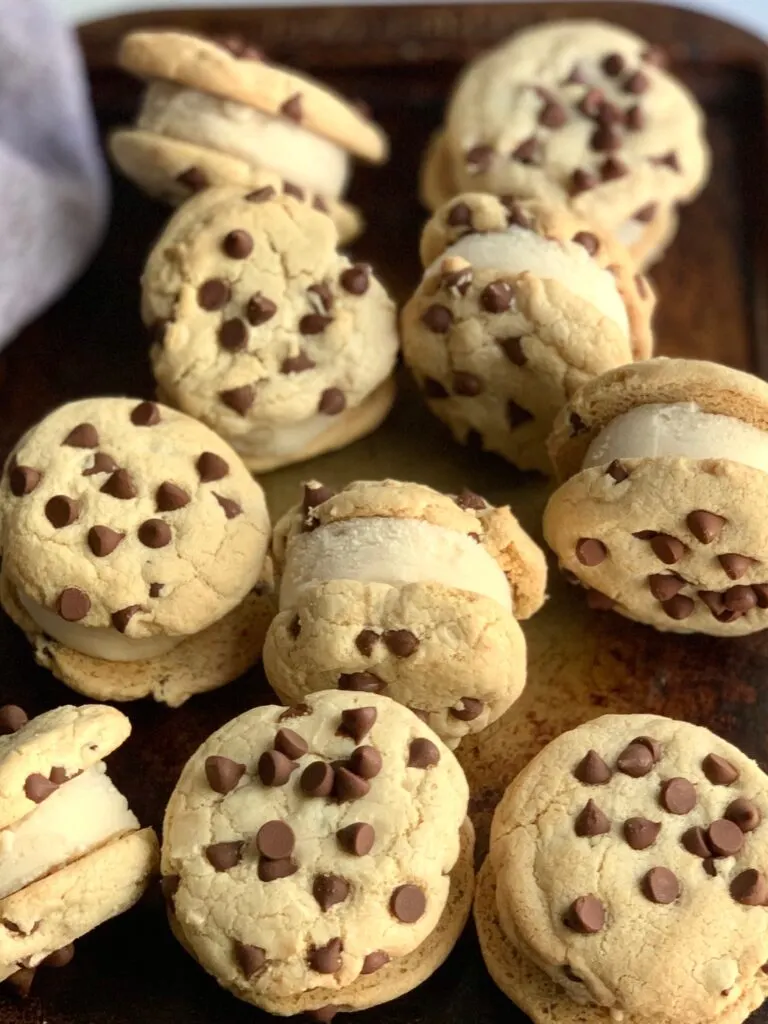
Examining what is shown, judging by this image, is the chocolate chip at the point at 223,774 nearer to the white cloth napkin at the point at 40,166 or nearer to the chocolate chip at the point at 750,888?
the chocolate chip at the point at 750,888

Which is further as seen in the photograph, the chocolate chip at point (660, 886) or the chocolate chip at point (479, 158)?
the chocolate chip at point (479, 158)

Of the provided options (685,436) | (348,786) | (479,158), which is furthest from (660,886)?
(479,158)

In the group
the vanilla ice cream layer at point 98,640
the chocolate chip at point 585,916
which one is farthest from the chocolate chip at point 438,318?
the chocolate chip at point 585,916

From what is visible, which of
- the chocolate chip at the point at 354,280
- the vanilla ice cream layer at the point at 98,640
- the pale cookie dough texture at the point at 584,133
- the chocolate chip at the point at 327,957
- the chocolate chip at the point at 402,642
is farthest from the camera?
the pale cookie dough texture at the point at 584,133

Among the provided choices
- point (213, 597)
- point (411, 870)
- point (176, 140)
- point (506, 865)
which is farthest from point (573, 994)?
point (176, 140)

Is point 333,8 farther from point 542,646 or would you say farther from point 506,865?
point 506,865

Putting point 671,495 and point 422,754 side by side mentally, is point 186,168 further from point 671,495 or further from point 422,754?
point 422,754
